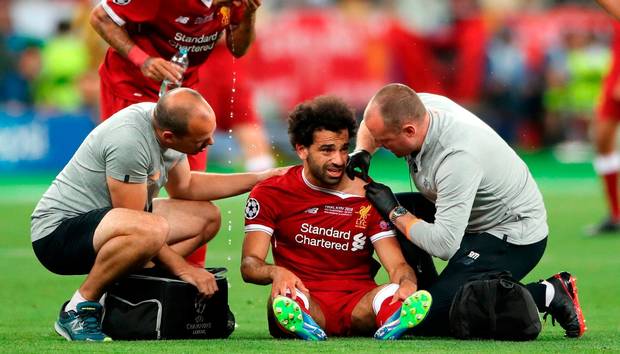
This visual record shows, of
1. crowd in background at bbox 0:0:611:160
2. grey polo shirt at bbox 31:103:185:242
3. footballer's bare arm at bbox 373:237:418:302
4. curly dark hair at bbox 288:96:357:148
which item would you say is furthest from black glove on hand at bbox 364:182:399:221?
crowd in background at bbox 0:0:611:160

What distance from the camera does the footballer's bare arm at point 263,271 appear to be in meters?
7.49

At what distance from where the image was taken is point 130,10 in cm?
874

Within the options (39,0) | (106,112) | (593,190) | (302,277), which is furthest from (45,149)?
(302,277)

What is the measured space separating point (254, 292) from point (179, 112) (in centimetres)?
290

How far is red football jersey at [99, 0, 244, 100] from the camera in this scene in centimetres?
877

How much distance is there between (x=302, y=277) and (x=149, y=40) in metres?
2.03

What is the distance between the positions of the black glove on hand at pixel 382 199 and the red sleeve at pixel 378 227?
0.05 m

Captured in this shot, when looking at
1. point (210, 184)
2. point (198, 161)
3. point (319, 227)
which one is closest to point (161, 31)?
point (198, 161)

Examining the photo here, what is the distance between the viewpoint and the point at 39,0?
81.0 ft

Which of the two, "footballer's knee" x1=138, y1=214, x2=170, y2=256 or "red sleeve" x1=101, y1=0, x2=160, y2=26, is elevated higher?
"red sleeve" x1=101, y1=0, x2=160, y2=26

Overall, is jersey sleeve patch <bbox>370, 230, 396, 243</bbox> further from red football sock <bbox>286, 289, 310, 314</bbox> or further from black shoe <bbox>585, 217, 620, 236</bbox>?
black shoe <bbox>585, 217, 620, 236</bbox>

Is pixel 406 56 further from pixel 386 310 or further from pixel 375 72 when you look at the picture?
pixel 386 310

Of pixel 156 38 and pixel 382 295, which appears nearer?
pixel 382 295

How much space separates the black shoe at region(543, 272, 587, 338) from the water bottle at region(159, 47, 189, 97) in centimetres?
252
